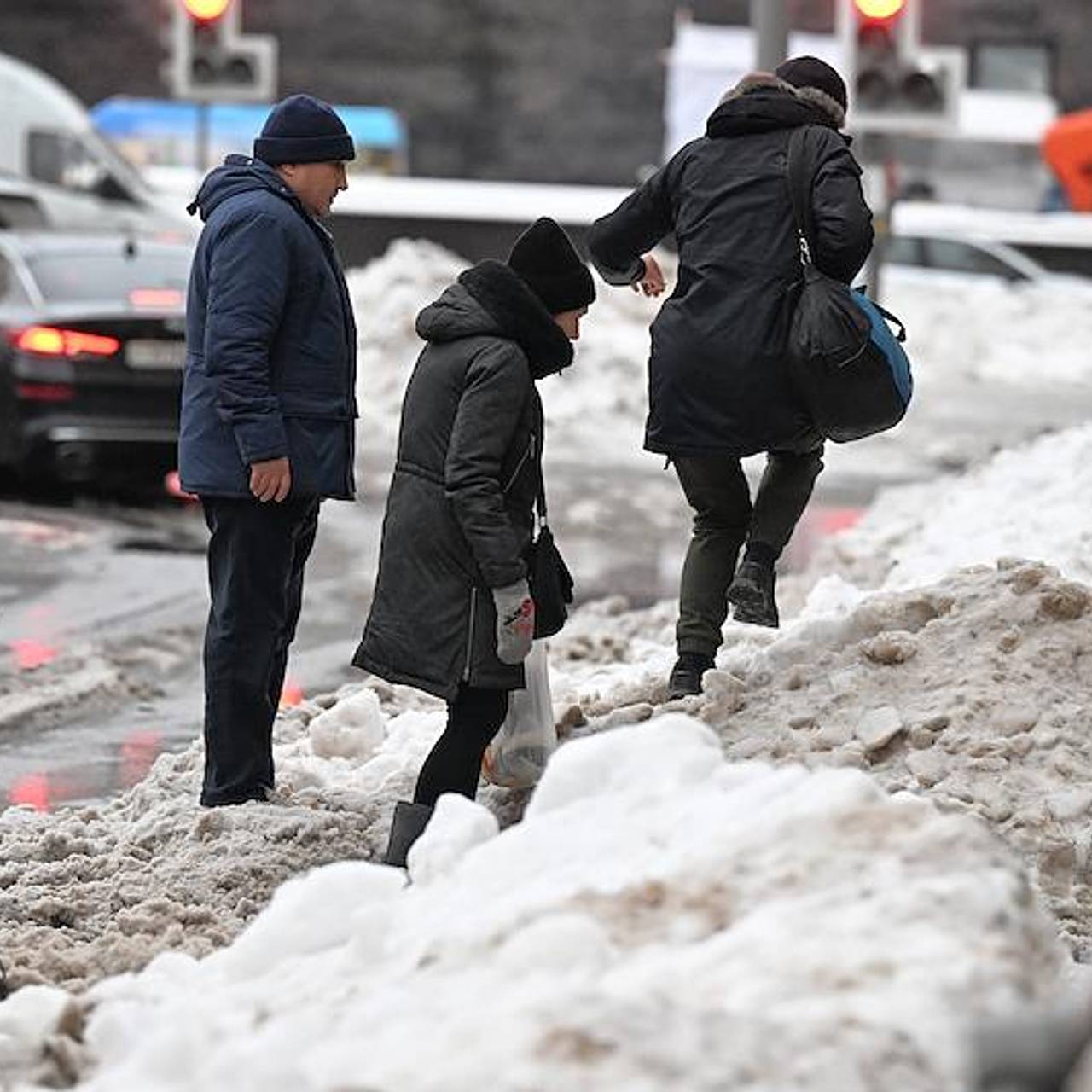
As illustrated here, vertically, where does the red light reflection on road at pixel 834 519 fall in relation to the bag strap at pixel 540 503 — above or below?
below

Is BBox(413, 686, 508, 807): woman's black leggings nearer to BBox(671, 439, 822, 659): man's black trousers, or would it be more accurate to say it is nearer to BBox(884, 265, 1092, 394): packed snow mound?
BBox(671, 439, 822, 659): man's black trousers

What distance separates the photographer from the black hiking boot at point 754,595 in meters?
8.21

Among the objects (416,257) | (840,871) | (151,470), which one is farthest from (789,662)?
(416,257)

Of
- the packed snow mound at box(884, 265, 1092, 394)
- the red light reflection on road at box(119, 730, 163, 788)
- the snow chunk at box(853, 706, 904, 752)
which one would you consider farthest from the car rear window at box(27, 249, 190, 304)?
the packed snow mound at box(884, 265, 1092, 394)

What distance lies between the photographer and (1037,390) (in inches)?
1078

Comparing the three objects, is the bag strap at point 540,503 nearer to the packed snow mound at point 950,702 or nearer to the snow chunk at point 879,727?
the packed snow mound at point 950,702

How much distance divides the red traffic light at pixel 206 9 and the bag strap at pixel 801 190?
1440cm

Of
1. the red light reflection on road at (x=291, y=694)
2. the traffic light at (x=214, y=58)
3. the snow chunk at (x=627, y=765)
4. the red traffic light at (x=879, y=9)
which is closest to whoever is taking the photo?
the snow chunk at (x=627, y=765)

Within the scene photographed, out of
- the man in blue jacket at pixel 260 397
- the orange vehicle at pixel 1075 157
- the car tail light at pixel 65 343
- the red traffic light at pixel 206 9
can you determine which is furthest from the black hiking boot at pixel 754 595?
the orange vehicle at pixel 1075 157

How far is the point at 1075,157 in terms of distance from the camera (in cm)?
2820

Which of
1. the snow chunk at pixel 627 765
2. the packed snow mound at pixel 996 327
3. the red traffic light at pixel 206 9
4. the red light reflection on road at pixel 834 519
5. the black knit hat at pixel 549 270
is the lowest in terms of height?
the packed snow mound at pixel 996 327

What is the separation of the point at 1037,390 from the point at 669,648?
18.2 metres

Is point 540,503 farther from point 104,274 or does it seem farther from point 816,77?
point 104,274

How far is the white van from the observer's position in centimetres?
2073
